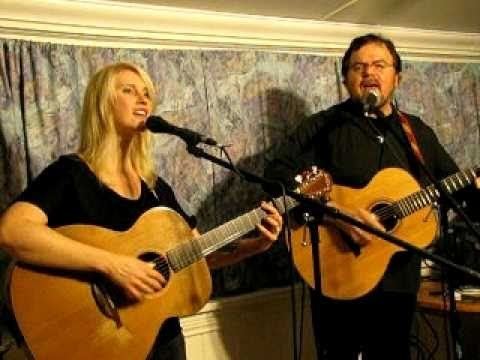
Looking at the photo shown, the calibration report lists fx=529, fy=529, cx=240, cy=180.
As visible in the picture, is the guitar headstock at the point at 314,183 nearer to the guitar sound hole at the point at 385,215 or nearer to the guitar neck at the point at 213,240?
the guitar neck at the point at 213,240

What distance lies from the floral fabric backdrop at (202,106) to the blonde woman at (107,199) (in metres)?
0.40

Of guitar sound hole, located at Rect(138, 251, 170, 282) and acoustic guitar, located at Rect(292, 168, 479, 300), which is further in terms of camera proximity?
acoustic guitar, located at Rect(292, 168, 479, 300)

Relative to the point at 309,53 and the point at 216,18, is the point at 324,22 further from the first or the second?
the point at 216,18

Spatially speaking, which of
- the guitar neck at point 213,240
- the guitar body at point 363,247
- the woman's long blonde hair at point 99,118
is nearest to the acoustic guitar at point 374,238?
the guitar body at point 363,247

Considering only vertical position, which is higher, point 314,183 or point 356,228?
point 314,183

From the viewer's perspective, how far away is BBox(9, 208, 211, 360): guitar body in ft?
4.43

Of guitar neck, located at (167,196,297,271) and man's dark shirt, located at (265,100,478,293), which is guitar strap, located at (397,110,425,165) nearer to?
man's dark shirt, located at (265,100,478,293)

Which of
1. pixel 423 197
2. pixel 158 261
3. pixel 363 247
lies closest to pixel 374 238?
pixel 363 247

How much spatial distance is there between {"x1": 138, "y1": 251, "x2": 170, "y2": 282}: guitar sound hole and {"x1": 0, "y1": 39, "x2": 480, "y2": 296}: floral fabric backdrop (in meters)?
0.64

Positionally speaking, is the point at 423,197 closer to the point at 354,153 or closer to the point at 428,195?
the point at 428,195

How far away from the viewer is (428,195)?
6.11 ft

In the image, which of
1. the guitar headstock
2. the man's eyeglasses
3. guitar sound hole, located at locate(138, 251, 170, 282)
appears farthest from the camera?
the man's eyeglasses

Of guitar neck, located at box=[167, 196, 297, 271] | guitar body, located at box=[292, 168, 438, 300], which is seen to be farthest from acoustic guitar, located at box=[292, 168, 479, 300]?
guitar neck, located at box=[167, 196, 297, 271]

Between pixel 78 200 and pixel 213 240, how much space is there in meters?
0.41
